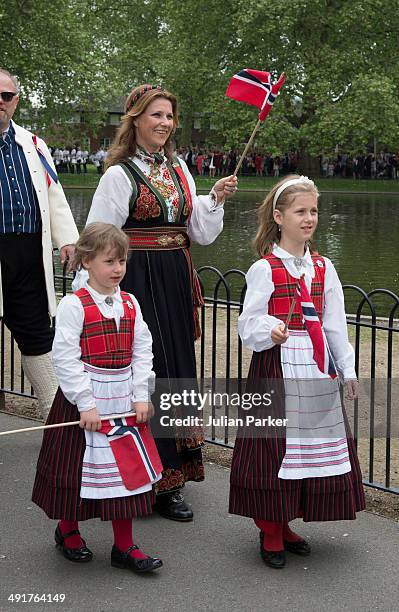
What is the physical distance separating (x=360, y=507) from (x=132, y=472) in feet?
3.19

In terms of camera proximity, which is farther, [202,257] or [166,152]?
[202,257]

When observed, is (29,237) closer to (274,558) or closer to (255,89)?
(255,89)

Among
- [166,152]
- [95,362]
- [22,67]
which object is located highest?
[22,67]

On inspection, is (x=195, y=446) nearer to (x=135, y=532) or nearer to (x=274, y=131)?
(x=135, y=532)

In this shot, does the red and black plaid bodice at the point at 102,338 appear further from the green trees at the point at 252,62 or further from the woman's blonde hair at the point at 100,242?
the green trees at the point at 252,62

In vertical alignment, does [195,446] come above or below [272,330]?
below

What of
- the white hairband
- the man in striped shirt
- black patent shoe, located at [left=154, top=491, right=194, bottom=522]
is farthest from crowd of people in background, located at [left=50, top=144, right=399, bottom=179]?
the white hairband

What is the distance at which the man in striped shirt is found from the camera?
515 cm

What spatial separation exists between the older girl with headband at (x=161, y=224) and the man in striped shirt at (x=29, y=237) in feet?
1.54

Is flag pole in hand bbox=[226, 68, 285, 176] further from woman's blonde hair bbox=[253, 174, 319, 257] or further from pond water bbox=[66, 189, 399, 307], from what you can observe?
pond water bbox=[66, 189, 399, 307]

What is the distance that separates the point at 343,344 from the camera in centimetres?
435

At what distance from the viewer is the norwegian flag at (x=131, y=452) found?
4.05m

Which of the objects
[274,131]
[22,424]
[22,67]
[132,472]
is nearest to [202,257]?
[22,424]

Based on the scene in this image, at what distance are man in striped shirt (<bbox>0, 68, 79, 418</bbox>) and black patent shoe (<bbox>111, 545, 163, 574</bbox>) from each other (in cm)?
140
